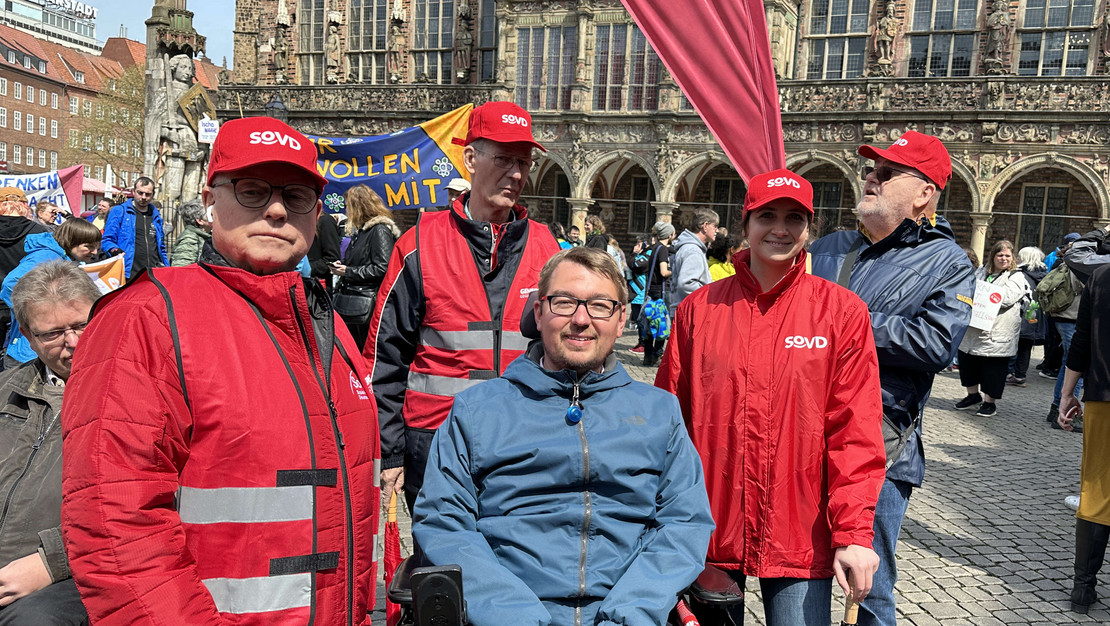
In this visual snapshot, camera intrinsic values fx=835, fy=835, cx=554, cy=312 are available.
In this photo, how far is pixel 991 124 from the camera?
18344mm

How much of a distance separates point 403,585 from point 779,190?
1.54m

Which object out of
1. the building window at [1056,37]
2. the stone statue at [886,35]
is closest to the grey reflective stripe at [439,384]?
the stone statue at [886,35]

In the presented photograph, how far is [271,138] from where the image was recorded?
1.73 metres

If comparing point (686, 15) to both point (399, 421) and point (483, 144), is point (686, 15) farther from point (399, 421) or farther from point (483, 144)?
point (399, 421)

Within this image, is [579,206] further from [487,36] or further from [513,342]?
[513,342]

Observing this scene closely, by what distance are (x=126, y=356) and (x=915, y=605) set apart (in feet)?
13.3

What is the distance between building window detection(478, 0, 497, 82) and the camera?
25406mm

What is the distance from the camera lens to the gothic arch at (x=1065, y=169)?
1756 centimetres

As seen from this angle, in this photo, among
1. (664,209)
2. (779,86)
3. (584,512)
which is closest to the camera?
(584,512)

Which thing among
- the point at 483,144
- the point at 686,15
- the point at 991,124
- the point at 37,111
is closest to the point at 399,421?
the point at 483,144

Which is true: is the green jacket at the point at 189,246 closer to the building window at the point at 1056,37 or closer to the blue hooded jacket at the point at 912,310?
the blue hooded jacket at the point at 912,310

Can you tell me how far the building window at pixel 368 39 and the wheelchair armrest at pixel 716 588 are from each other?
26799 millimetres

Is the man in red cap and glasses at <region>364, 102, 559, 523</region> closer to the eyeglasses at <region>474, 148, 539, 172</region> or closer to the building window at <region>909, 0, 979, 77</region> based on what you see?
the eyeglasses at <region>474, 148, 539, 172</region>

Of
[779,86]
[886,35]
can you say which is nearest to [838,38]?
[886,35]
